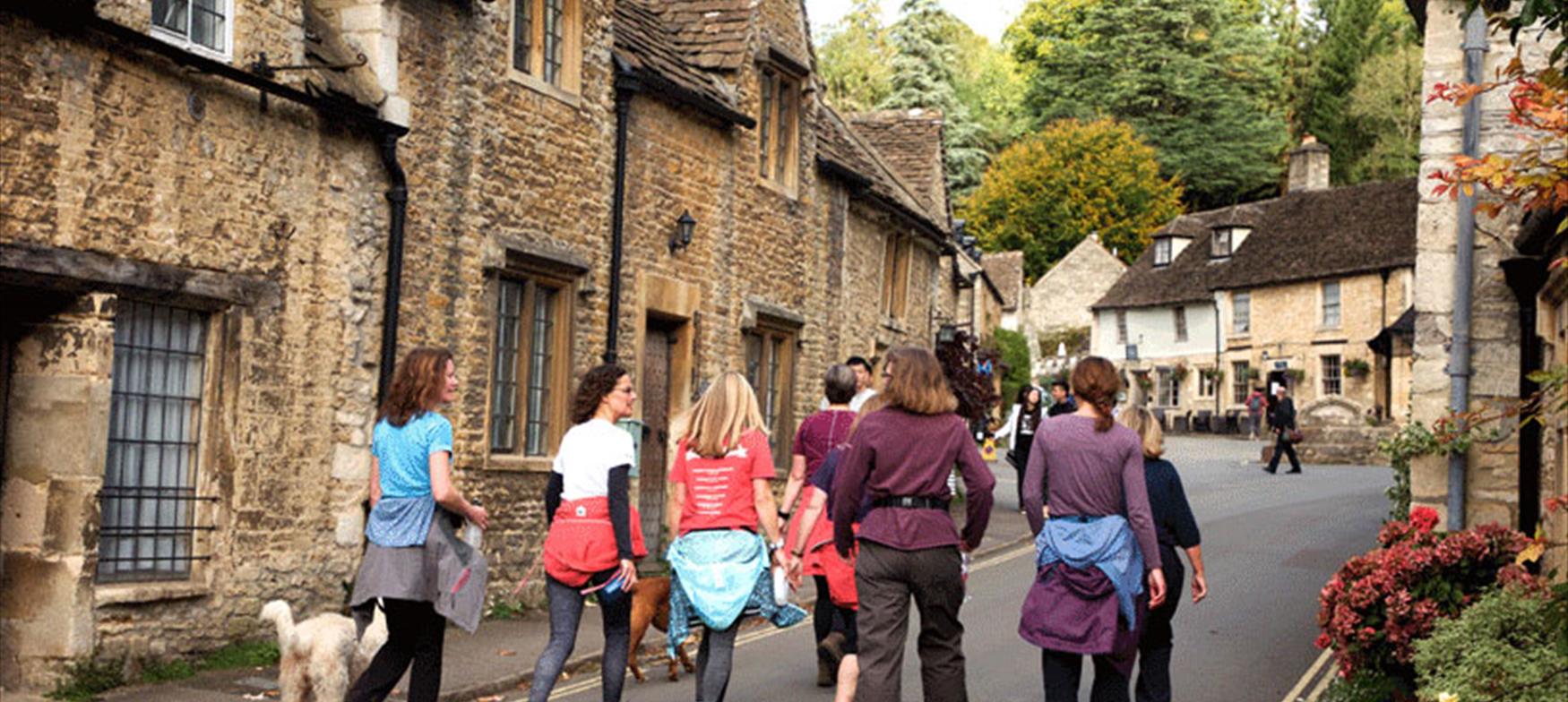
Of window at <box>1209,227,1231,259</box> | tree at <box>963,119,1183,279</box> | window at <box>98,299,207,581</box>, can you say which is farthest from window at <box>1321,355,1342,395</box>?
window at <box>98,299,207,581</box>

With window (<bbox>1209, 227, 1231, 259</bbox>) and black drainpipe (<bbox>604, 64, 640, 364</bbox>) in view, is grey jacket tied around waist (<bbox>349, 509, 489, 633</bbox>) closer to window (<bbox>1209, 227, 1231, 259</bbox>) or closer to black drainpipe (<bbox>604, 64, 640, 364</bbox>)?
black drainpipe (<bbox>604, 64, 640, 364</bbox>)

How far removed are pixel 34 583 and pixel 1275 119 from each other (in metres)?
67.5

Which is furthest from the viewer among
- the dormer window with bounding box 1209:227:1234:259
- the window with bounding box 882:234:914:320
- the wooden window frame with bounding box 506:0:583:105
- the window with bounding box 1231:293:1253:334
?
the dormer window with bounding box 1209:227:1234:259

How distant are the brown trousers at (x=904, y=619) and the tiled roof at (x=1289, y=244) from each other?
148 ft

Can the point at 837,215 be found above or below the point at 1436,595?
above

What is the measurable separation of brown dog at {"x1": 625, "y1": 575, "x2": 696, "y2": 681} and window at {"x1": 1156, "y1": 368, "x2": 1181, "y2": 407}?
54269 millimetres

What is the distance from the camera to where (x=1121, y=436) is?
7363 millimetres

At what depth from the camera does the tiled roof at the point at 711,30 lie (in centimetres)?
1881

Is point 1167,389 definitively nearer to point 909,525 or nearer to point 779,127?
point 779,127

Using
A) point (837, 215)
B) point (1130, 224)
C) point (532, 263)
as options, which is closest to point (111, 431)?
point (532, 263)

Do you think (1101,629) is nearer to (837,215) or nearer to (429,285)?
(429,285)

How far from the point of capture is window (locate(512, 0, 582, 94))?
14609 mm

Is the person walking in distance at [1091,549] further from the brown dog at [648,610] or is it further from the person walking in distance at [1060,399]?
the person walking in distance at [1060,399]

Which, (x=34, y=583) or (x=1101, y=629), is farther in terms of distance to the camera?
(x=34, y=583)
